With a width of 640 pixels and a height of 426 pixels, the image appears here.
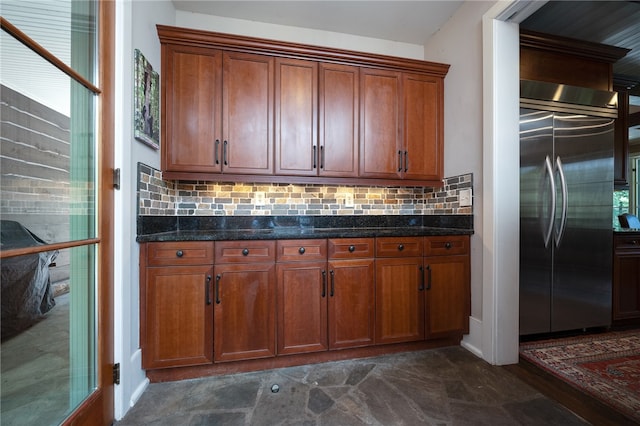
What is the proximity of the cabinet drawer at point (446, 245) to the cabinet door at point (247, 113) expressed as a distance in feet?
4.46

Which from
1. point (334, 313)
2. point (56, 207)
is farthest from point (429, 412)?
point (56, 207)

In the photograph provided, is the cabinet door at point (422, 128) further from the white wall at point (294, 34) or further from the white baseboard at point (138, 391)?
the white baseboard at point (138, 391)

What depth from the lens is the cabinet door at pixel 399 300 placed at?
1.92 metres

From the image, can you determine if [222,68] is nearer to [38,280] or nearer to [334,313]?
[38,280]

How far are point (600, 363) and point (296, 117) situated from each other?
9.29ft

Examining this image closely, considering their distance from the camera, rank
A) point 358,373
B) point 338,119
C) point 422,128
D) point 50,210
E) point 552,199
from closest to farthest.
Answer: point 50,210 → point 358,373 → point 552,199 → point 338,119 → point 422,128

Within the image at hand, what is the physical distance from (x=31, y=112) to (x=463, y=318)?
270cm

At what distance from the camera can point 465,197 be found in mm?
2125

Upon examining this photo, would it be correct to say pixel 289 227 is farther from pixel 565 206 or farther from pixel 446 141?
pixel 565 206

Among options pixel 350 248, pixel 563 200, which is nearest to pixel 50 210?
pixel 350 248

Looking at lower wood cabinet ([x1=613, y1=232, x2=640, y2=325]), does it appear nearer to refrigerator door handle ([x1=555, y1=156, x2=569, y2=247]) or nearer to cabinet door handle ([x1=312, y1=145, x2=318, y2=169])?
refrigerator door handle ([x1=555, y1=156, x2=569, y2=247])

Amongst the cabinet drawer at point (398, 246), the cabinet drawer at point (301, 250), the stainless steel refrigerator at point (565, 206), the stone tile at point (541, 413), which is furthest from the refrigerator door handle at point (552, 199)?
the cabinet drawer at point (301, 250)

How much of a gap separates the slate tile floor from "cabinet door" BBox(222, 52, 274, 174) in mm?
1473

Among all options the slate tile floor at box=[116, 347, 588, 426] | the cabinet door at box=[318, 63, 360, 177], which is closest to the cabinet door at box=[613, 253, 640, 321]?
the slate tile floor at box=[116, 347, 588, 426]
